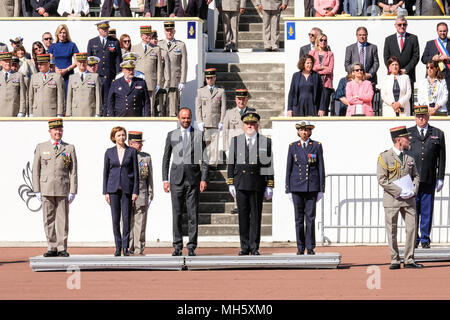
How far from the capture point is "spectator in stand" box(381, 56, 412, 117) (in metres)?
23.7

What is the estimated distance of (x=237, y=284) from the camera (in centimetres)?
1670

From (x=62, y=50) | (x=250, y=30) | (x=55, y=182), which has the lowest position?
(x=55, y=182)

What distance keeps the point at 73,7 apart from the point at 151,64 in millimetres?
4792

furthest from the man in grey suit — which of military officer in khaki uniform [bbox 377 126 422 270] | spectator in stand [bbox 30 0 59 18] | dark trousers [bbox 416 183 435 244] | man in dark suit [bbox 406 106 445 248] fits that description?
military officer in khaki uniform [bbox 377 126 422 270]

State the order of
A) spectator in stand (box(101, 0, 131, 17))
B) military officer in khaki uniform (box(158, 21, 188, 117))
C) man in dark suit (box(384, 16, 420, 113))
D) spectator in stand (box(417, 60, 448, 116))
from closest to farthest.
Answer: spectator in stand (box(417, 60, 448, 116)) → man in dark suit (box(384, 16, 420, 113)) → military officer in khaki uniform (box(158, 21, 188, 117)) → spectator in stand (box(101, 0, 131, 17))

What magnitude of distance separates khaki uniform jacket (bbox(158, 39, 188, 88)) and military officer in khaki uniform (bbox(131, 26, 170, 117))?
383 millimetres

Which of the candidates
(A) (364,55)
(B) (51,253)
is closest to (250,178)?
(B) (51,253)

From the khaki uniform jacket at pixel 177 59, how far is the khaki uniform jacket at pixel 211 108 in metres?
1.57

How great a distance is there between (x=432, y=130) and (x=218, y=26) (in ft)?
34.8

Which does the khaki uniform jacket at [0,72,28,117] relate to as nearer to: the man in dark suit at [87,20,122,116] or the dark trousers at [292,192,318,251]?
the man in dark suit at [87,20,122,116]

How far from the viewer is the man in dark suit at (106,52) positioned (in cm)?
2531

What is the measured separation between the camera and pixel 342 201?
2258 cm

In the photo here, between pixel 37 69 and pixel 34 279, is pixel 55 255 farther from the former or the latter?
pixel 37 69

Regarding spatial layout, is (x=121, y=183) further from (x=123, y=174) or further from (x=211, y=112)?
(x=211, y=112)
